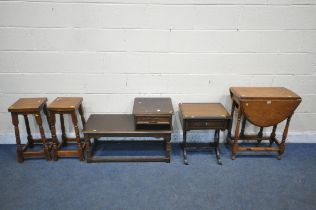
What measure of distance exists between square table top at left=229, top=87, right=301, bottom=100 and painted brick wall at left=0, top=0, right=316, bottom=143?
0.16 m

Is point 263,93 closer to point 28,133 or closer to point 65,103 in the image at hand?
point 65,103

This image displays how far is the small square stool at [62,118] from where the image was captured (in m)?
2.67

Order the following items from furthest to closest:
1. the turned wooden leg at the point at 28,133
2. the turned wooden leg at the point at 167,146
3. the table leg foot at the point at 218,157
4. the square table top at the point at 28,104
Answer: the turned wooden leg at the point at 28,133 → the table leg foot at the point at 218,157 → the turned wooden leg at the point at 167,146 → the square table top at the point at 28,104

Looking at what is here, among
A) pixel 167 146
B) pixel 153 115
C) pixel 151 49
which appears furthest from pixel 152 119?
pixel 151 49

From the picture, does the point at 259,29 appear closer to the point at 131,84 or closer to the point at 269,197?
the point at 131,84

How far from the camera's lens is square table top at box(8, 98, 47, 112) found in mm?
2613

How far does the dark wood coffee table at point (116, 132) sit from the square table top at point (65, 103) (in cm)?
25

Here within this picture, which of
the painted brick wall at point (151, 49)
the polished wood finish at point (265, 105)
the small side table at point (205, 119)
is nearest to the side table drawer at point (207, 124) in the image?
the small side table at point (205, 119)

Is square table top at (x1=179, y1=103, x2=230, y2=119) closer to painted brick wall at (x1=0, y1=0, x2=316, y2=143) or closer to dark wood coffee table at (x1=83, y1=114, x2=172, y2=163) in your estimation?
painted brick wall at (x1=0, y1=0, x2=316, y2=143)

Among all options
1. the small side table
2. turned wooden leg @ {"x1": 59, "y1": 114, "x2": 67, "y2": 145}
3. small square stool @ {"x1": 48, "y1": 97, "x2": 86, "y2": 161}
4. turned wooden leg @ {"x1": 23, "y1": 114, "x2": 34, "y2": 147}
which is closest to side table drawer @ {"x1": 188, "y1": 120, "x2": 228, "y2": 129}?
the small side table

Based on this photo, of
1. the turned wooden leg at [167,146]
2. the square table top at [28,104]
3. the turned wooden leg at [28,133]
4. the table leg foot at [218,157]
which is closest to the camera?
the square table top at [28,104]

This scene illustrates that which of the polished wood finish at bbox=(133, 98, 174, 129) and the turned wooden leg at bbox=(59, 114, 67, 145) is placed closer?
the polished wood finish at bbox=(133, 98, 174, 129)

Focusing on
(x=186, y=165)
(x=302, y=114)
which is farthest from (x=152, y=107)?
(x=302, y=114)

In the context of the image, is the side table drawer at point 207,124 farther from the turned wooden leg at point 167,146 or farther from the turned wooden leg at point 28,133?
the turned wooden leg at point 28,133
